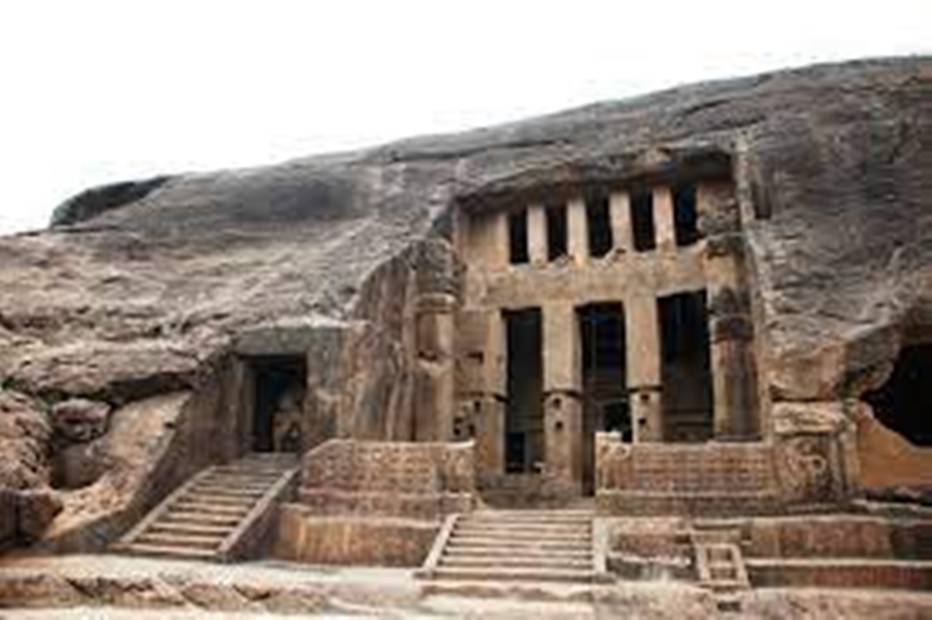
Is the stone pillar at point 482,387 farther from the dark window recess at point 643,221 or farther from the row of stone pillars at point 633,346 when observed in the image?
the dark window recess at point 643,221

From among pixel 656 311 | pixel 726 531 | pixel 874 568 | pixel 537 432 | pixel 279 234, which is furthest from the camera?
pixel 537 432

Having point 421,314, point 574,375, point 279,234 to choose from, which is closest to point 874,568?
point 574,375

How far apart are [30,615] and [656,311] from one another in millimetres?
14095

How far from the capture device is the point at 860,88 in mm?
19406

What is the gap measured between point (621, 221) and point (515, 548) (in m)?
10.6

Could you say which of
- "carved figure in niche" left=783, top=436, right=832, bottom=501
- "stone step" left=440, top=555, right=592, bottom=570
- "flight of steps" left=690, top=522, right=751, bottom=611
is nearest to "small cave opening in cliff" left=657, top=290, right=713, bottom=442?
"carved figure in niche" left=783, top=436, right=832, bottom=501

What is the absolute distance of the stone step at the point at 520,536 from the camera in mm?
13000

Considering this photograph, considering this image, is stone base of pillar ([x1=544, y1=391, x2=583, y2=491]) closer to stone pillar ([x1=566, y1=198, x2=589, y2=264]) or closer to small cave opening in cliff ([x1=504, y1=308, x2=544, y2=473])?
small cave opening in cliff ([x1=504, y1=308, x2=544, y2=473])

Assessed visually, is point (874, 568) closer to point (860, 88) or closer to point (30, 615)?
point (30, 615)

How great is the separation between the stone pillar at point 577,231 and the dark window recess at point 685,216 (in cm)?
227

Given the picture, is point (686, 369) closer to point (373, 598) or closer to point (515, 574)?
point (515, 574)

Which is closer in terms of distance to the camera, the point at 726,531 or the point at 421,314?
the point at 726,531

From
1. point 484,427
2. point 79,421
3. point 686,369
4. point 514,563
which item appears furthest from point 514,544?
point 686,369

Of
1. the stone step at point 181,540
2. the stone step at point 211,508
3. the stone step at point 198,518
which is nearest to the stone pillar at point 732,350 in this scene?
the stone step at point 211,508
